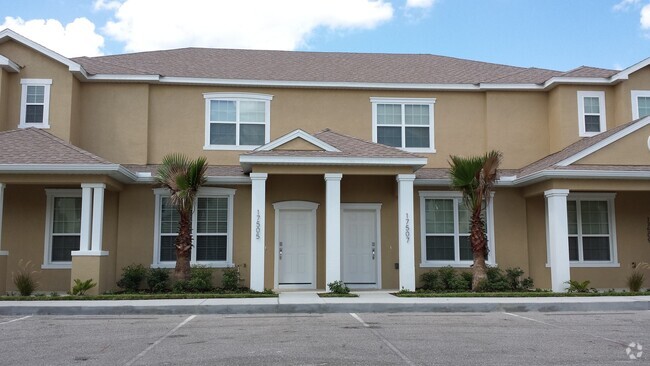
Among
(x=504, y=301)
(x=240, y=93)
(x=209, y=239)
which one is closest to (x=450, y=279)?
(x=504, y=301)

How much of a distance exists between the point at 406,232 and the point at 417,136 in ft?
13.0

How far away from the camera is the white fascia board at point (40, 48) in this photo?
1800cm

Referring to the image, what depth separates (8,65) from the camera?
17.8 metres

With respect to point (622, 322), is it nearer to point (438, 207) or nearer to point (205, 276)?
point (438, 207)

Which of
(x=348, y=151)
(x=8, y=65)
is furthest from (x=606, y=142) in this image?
(x=8, y=65)

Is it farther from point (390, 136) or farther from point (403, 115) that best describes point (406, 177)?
point (403, 115)

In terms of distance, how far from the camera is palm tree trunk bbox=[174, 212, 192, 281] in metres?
16.5

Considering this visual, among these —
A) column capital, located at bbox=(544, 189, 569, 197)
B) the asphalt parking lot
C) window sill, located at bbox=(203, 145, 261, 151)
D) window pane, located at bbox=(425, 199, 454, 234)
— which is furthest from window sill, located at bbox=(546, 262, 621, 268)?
window sill, located at bbox=(203, 145, 261, 151)

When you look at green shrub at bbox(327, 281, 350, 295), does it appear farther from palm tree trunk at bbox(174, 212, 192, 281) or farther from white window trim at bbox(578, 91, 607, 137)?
white window trim at bbox(578, 91, 607, 137)

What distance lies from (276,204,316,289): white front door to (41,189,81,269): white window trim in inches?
228

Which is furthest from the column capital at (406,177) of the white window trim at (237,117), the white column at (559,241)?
the white window trim at (237,117)

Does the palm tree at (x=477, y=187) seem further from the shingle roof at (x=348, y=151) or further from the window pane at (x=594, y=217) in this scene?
the window pane at (x=594, y=217)

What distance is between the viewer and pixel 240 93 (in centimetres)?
1920

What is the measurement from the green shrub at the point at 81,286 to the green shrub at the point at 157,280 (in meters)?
1.56
